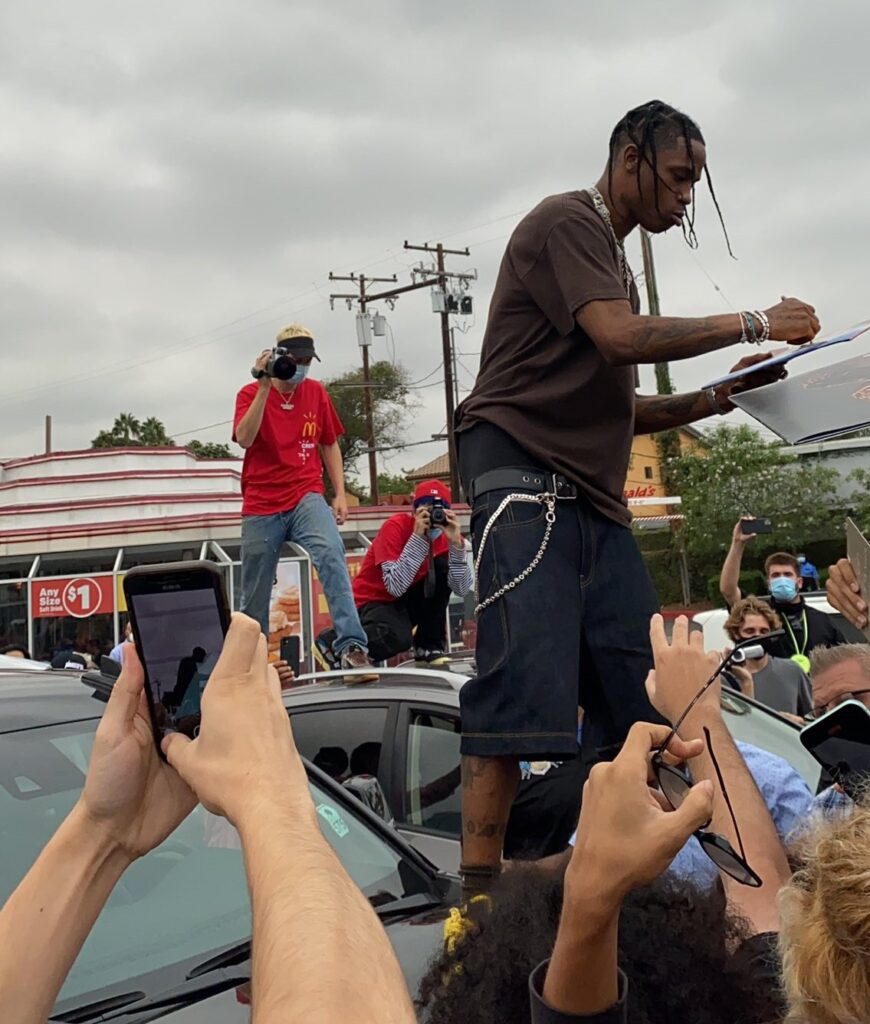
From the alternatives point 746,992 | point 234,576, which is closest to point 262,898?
point 746,992

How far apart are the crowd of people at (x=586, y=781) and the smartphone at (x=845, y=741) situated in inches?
1.5

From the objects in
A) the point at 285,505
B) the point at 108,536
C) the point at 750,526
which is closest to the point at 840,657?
the point at 285,505

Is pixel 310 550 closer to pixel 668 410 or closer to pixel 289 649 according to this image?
pixel 289 649

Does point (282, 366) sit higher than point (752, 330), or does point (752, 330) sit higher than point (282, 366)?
point (282, 366)

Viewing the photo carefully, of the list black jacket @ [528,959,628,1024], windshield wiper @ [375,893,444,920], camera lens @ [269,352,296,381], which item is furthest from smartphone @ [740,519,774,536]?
black jacket @ [528,959,628,1024]

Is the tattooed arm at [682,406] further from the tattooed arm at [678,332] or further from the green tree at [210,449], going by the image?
the green tree at [210,449]

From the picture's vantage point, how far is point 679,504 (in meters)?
36.3

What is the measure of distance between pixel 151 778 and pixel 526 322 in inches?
61.0

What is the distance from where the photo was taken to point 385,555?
5457 millimetres

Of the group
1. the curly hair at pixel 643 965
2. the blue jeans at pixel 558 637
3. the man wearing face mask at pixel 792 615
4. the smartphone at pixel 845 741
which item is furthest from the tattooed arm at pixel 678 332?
the man wearing face mask at pixel 792 615

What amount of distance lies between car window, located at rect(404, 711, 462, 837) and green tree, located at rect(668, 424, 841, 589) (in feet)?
94.4

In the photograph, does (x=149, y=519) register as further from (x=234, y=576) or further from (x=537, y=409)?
(x=537, y=409)

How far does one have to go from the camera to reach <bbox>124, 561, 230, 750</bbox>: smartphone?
1288mm

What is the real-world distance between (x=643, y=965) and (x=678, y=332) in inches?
50.7
